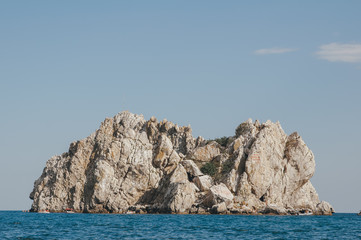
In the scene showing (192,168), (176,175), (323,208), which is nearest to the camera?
(176,175)

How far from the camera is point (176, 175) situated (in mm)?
127375

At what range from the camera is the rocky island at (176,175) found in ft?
405

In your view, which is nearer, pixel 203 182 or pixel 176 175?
pixel 203 182

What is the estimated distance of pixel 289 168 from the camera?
135 metres

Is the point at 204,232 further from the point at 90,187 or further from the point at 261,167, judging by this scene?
the point at 90,187

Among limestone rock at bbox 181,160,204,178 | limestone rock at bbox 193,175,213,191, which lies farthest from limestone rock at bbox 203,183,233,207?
limestone rock at bbox 181,160,204,178

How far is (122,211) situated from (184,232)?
66.8 metres

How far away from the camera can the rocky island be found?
12357 centimetres

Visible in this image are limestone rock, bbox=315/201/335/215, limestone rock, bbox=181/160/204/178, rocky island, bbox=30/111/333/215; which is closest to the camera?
rocky island, bbox=30/111/333/215

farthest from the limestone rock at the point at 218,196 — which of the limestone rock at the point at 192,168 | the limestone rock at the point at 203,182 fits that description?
the limestone rock at the point at 192,168

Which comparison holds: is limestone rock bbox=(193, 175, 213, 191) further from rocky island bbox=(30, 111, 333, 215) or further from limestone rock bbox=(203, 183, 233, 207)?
limestone rock bbox=(203, 183, 233, 207)

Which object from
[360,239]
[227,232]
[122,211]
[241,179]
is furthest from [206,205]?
[360,239]

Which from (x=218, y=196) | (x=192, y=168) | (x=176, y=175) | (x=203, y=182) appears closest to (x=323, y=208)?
(x=218, y=196)

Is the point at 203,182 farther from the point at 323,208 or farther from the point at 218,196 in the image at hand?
the point at 323,208
